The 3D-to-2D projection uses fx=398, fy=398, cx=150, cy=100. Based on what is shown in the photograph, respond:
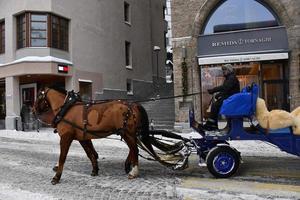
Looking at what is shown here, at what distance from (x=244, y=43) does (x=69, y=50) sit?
10.8 metres

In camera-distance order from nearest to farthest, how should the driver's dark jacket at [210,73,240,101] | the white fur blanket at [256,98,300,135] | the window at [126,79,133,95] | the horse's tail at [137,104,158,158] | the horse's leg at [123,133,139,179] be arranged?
the white fur blanket at [256,98,300,135]
the horse's leg at [123,133,139,179]
the driver's dark jacket at [210,73,240,101]
the horse's tail at [137,104,158,158]
the window at [126,79,133,95]

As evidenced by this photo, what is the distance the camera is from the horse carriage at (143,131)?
24.3ft

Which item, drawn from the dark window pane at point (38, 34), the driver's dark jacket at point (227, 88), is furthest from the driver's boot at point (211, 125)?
the dark window pane at point (38, 34)

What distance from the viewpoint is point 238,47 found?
17281mm

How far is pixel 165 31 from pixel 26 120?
20752mm

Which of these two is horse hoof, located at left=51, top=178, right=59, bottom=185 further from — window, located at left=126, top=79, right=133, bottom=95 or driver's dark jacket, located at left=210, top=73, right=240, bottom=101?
window, located at left=126, top=79, right=133, bottom=95

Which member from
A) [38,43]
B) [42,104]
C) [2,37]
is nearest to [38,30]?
[38,43]

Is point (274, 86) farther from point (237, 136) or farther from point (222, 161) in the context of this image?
point (222, 161)

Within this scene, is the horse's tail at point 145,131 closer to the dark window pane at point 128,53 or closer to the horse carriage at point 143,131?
the horse carriage at point 143,131

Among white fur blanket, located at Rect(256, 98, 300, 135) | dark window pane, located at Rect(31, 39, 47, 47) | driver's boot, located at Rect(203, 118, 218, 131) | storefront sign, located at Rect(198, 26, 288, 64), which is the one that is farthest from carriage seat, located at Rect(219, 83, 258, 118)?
dark window pane, located at Rect(31, 39, 47, 47)

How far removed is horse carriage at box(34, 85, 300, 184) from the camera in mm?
7422

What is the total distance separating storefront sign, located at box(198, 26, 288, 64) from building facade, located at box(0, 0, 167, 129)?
870 centimetres

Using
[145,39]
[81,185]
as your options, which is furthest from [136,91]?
[81,185]

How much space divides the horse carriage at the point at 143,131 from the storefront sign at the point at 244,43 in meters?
9.91
